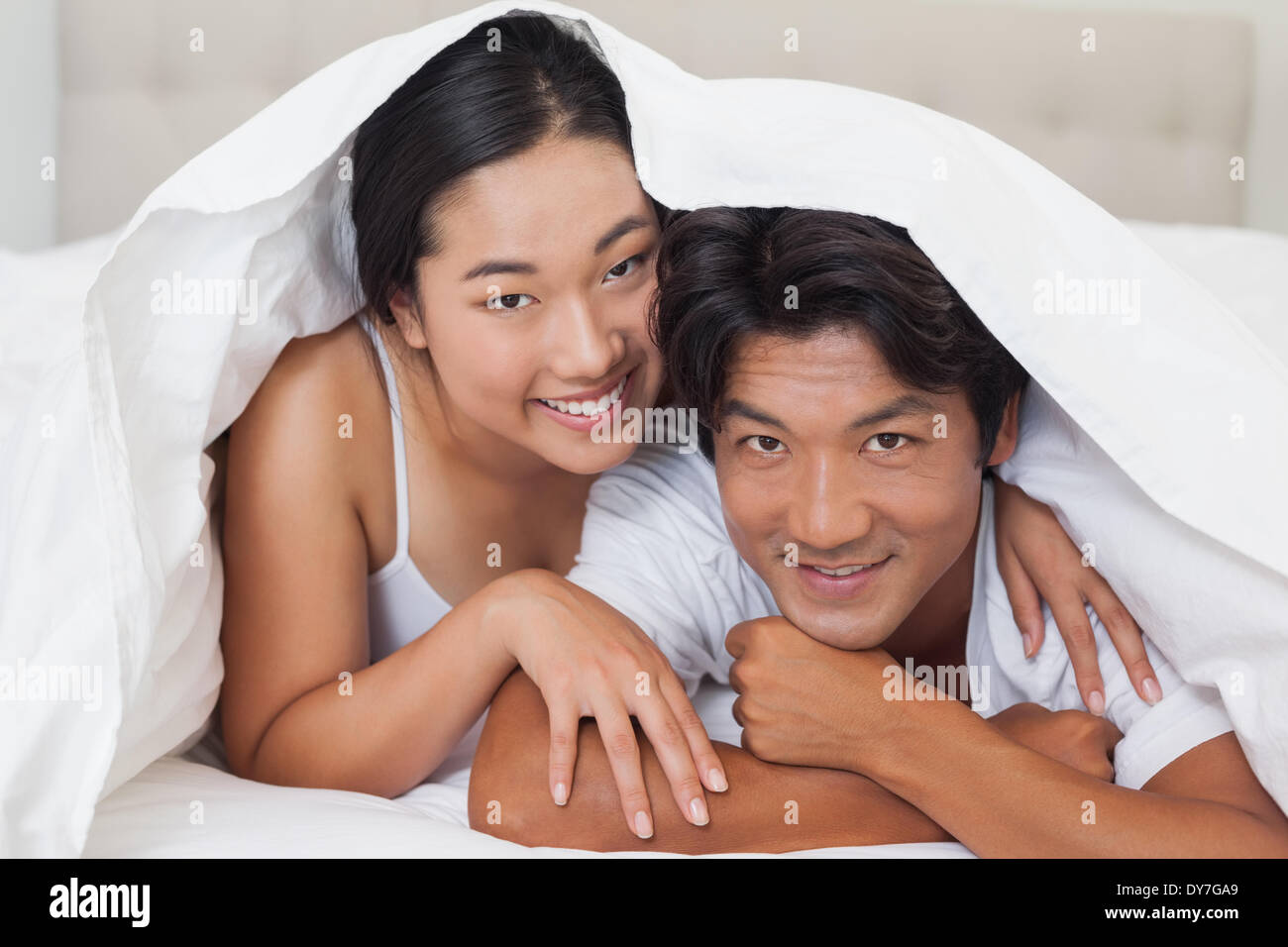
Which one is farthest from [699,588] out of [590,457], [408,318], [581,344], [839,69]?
[839,69]

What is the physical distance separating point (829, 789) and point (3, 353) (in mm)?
1113

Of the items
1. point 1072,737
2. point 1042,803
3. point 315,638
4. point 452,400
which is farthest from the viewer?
point 452,400

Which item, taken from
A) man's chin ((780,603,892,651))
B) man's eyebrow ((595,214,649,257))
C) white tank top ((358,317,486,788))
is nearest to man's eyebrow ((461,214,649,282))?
man's eyebrow ((595,214,649,257))

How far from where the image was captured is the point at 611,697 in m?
0.88

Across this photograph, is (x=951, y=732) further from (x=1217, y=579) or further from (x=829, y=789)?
(x=1217, y=579)

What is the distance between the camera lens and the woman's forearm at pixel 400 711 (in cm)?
96

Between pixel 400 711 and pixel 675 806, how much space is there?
0.25m

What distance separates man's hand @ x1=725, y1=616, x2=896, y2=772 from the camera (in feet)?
2.97

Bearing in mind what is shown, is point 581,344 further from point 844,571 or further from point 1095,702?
point 1095,702

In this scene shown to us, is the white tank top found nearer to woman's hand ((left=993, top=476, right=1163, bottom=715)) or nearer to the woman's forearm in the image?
the woman's forearm

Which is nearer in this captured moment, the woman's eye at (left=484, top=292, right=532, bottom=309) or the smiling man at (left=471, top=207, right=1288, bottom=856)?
the smiling man at (left=471, top=207, right=1288, bottom=856)

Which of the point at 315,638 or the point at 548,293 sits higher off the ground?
the point at 548,293

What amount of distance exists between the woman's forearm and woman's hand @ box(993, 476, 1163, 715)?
0.46m

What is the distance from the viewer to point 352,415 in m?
1.09
